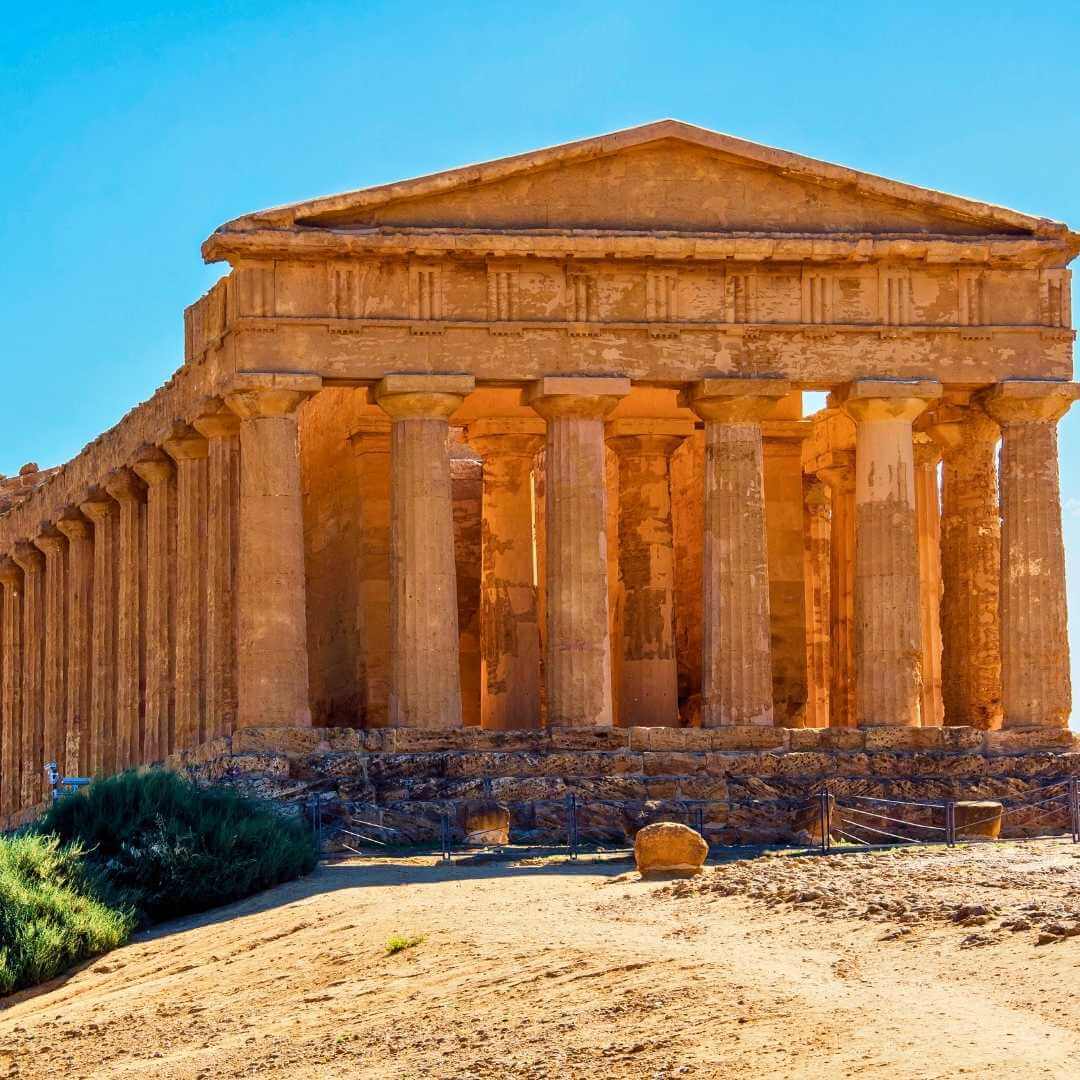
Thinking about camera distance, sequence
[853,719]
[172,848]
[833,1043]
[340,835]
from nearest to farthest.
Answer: [833,1043] < [172,848] < [340,835] < [853,719]

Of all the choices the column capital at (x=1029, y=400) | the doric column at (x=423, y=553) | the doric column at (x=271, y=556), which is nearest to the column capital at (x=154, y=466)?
the doric column at (x=271, y=556)

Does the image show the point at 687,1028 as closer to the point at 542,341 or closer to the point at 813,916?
the point at 813,916

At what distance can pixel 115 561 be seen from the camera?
51.1 meters

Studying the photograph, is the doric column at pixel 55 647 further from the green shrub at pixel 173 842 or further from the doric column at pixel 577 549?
the green shrub at pixel 173 842

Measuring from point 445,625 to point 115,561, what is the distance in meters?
11.9

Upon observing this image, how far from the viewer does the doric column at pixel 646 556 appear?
45719mm

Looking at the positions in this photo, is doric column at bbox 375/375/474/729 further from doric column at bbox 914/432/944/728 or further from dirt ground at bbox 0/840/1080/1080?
doric column at bbox 914/432/944/728

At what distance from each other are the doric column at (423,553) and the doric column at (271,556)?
4.37 feet

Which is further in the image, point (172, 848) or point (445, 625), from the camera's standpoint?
point (445, 625)

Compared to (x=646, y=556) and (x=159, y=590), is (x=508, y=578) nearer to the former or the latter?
(x=646, y=556)

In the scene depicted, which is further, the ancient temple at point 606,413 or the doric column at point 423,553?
the ancient temple at point 606,413

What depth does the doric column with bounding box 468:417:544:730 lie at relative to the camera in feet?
148

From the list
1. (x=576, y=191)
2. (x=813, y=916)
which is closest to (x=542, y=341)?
(x=576, y=191)

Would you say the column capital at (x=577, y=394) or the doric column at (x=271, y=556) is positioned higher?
the column capital at (x=577, y=394)
